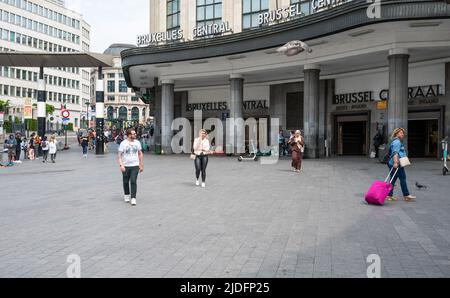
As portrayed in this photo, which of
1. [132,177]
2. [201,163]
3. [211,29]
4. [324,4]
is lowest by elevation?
[132,177]

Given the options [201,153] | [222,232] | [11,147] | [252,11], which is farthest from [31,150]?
[222,232]

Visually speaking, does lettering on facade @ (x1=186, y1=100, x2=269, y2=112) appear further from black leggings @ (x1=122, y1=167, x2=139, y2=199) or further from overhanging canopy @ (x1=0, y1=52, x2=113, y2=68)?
black leggings @ (x1=122, y1=167, x2=139, y2=199)

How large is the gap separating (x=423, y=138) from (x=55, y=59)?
25.0 meters

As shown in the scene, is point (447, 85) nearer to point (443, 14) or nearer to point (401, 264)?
point (443, 14)

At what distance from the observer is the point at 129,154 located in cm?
1045

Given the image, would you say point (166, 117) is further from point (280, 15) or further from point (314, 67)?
point (314, 67)

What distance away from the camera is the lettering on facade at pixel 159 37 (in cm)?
3159

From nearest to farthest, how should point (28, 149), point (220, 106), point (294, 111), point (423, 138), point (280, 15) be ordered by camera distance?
1. point (423, 138)
2. point (280, 15)
3. point (28, 149)
4. point (294, 111)
5. point (220, 106)

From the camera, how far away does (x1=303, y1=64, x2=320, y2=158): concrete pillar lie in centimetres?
2589

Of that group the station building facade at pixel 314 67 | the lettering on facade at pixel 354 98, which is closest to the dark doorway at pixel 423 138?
the station building facade at pixel 314 67

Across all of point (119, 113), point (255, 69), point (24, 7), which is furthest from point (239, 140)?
point (119, 113)

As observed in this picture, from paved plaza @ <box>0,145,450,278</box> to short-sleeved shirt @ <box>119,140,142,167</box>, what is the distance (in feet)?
3.27
